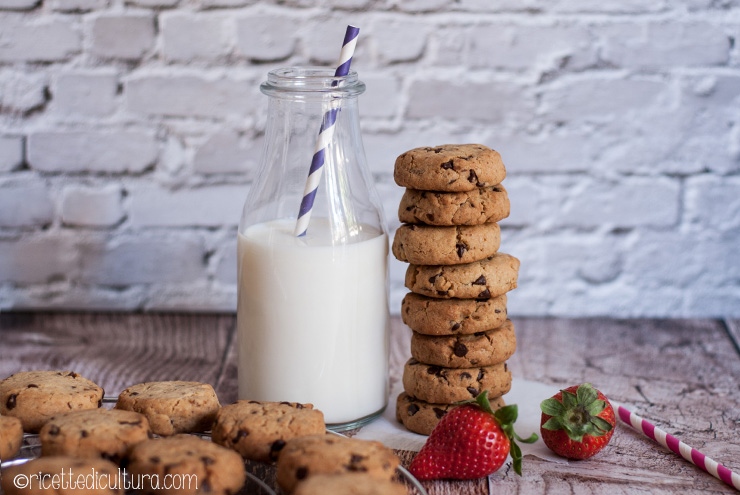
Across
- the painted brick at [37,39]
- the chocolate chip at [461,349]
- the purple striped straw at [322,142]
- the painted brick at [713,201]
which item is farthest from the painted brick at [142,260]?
the painted brick at [713,201]

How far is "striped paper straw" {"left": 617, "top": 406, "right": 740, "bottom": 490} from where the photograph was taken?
0.94 m

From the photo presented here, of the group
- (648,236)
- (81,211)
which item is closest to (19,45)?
(81,211)

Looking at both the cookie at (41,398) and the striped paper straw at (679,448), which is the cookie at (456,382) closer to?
the striped paper straw at (679,448)

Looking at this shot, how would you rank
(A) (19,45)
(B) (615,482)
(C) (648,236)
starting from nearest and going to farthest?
1. (B) (615,482)
2. (A) (19,45)
3. (C) (648,236)

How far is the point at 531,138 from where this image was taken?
153cm

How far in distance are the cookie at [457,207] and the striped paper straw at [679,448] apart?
318mm

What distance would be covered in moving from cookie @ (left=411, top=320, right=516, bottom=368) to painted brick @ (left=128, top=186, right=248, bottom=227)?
62cm

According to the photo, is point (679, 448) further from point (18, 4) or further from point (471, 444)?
point (18, 4)

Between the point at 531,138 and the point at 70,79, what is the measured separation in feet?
2.73

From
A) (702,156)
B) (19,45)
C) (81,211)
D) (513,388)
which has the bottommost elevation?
(513,388)

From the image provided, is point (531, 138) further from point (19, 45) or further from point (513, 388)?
point (19, 45)

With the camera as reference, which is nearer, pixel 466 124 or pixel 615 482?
pixel 615 482

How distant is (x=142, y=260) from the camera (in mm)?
1576

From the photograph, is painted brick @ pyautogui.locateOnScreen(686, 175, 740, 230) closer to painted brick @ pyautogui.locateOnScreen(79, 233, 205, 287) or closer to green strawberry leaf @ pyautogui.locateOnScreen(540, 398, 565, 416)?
green strawberry leaf @ pyautogui.locateOnScreen(540, 398, 565, 416)
